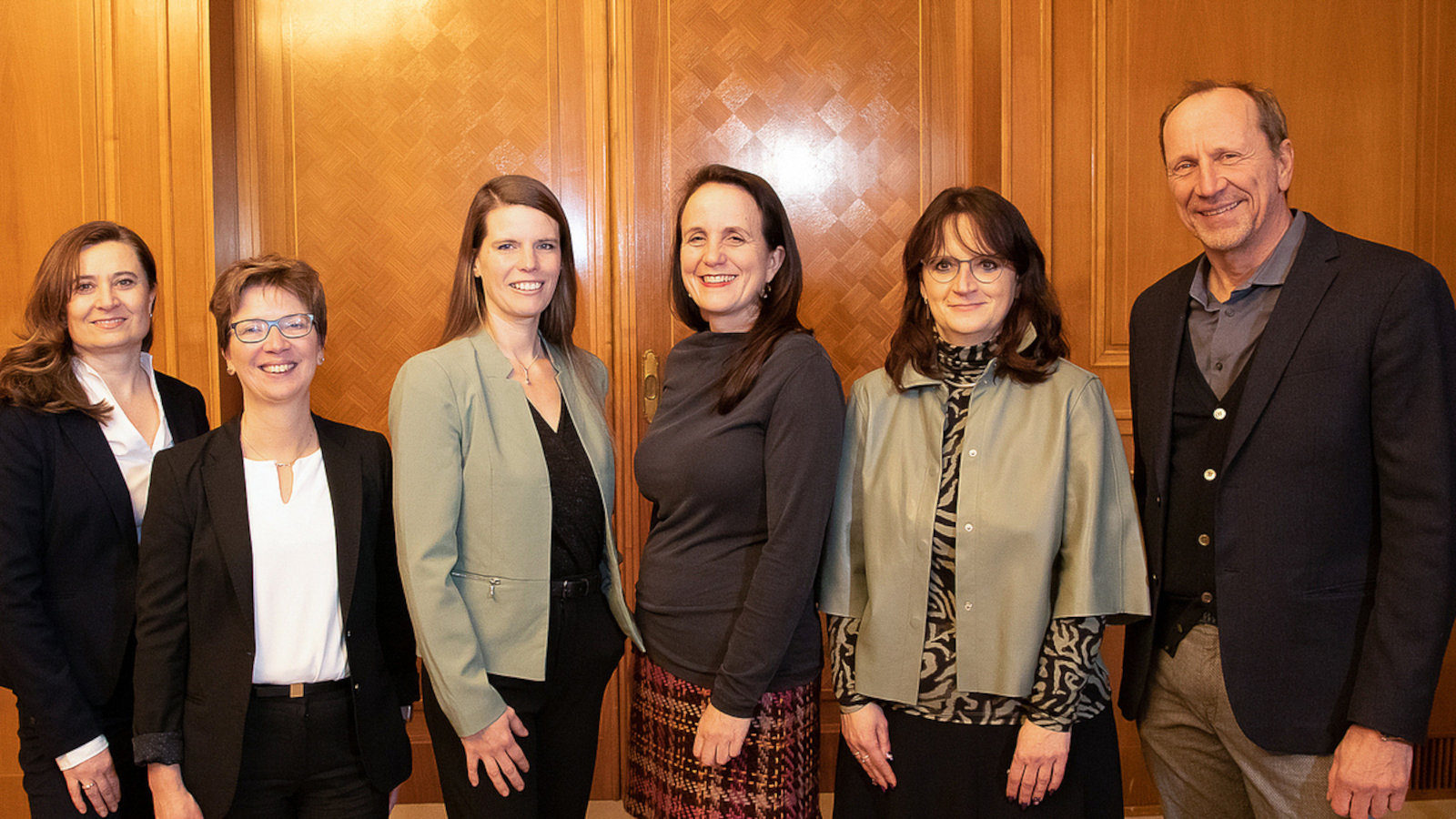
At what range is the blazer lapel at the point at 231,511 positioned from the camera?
61.5 inches

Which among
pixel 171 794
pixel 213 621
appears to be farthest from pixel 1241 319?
pixel 171 794

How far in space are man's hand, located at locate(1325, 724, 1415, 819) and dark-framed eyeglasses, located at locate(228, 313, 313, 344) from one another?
199 centimetres

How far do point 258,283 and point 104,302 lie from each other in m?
0.40

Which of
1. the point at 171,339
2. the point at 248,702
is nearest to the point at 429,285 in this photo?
the point at 171,339

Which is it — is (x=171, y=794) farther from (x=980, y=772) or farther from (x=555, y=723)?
(x=980, y=772)

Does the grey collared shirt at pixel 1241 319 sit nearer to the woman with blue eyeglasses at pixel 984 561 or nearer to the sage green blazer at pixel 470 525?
the woman with blue eyeglasses at pixel 984 561

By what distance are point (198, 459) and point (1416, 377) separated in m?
2.14

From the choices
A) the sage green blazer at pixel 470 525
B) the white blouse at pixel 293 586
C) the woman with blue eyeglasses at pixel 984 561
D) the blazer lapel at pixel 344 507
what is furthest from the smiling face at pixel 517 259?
the woman with blue eyeglasses at pixel 984 561

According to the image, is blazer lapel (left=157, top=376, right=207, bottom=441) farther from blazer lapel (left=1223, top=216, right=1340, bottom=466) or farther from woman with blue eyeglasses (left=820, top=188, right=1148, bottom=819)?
blazer lapel (left=1223, top=216, right=1340, bottom=466)

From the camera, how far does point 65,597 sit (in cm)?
172

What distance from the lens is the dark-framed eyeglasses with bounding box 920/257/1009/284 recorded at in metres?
1.60

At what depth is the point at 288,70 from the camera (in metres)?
3.01

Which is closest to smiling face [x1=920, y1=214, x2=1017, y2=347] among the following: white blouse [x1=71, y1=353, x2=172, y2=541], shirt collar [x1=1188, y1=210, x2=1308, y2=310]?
shirt collar [x1=1188, y1=210, x2=1308, y2=310]

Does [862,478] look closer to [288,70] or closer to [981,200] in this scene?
[981,200]
